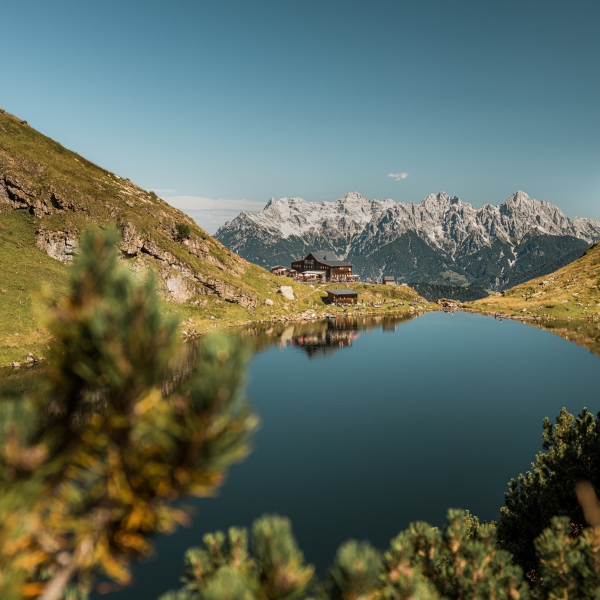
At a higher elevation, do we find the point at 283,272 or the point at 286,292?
the point at 283,272

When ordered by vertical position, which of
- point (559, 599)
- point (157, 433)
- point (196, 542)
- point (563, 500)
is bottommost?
point (196, 542)

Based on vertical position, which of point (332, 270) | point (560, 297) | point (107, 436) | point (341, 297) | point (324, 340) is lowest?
point (324, 340)

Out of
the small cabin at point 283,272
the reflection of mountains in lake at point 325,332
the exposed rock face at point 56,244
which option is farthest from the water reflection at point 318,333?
the small cabin at point 283,272

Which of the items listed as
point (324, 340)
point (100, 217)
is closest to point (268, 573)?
point (324, 340)

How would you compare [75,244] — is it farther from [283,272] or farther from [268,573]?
[283,272]

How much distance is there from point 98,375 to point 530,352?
303 ft

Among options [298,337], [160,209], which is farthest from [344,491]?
[160,209]

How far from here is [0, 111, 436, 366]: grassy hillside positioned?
71750mm

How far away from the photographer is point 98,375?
3938mm

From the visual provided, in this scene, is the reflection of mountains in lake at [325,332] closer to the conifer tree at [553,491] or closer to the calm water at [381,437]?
the calm water at [381,437]

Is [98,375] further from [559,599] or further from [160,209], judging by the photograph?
[160,209]

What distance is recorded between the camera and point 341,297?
484 feet

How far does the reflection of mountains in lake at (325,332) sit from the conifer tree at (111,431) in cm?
7307

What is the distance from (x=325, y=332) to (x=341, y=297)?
46.5 metres
